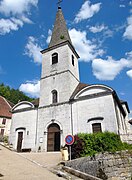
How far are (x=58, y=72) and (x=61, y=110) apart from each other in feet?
17.1

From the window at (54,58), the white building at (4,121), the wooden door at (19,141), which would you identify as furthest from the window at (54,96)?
the white building at (4,121)

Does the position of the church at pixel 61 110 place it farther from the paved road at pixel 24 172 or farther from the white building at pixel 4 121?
the white building at pixel 4 121

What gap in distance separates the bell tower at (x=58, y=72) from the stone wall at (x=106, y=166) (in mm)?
9356

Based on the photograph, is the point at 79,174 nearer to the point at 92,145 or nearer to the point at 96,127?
the point at 92,145

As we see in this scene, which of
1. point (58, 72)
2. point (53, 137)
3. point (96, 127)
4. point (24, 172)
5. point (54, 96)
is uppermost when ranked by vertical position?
point (58, 72)

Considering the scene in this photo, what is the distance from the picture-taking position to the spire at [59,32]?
893 inches

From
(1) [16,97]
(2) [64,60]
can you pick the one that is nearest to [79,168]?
(2) [64,60]

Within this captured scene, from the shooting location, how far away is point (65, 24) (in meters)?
26.1

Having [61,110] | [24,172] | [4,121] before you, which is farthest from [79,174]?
[4,121]

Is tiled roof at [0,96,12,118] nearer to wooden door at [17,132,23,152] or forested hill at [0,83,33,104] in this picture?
forested hill at [0,83,33,104]

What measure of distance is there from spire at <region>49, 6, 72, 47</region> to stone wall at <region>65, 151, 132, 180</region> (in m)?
17.1

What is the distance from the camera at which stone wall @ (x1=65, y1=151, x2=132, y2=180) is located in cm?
793

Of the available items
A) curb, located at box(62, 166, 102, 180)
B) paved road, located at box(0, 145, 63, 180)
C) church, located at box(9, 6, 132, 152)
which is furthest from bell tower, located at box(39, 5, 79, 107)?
paved road, located at box(0, 145, 63, 180)

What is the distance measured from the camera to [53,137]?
16578mm
